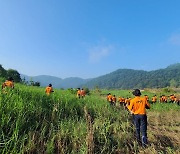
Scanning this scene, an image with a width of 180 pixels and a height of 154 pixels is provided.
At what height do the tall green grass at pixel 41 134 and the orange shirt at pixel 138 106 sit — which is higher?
the orange shirt at pixel 138 106

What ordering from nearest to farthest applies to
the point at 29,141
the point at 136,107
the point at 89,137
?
the point at 29,141 < the point at 89,137 < the point at 136,107

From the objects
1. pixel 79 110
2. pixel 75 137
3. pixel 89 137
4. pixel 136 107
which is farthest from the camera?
→ pixel 79 110

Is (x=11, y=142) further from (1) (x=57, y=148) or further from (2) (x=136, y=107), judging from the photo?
(2) (x=136, y=107)

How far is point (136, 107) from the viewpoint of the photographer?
9.26 metres

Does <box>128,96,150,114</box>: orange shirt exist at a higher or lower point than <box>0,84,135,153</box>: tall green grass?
higher

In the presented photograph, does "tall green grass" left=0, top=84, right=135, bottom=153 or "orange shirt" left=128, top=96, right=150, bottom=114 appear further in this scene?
"orange shirt" left=128, top=96, right=150, bottom=114

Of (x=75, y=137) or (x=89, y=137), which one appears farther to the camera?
(x=75, y=137)

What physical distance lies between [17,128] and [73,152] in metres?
1.35

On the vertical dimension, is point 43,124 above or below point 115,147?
above

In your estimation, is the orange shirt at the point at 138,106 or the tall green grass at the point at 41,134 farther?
the orange shirt at the point at 138,106

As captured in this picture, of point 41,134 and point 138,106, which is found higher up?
point 138,106

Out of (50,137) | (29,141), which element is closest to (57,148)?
(50,137)

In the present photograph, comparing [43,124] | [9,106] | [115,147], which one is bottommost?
[115,147]

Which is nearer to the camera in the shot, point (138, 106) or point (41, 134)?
point (41, 134)
